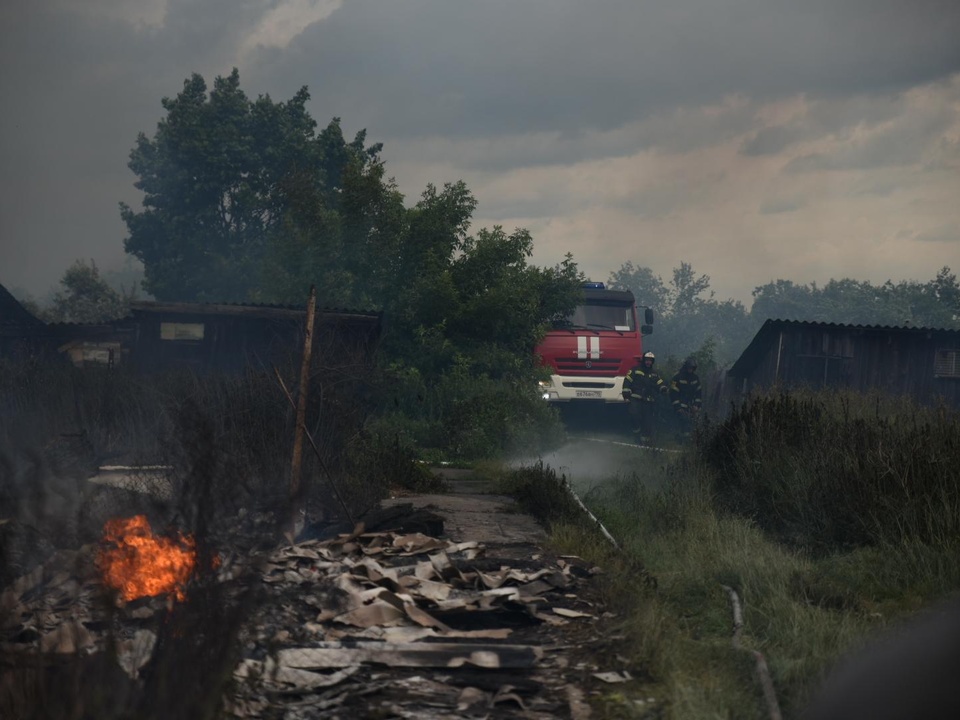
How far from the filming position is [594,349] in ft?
83.2

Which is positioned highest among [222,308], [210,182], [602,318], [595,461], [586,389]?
[210,182]

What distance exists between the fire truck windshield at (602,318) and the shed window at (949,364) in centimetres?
847

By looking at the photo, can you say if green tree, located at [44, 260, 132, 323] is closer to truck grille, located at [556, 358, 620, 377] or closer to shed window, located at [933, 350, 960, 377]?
truck grille, located at [556, 358, 620, 377]

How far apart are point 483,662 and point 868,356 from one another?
76.1ft

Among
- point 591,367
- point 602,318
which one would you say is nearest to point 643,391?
point 591,367

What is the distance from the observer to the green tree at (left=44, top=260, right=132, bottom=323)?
204 feet

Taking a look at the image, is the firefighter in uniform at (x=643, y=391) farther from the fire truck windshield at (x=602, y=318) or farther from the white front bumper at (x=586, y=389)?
the fire truck windshield at (x=602, y=318)

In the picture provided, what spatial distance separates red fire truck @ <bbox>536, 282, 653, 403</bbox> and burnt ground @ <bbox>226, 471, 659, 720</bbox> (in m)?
16.6

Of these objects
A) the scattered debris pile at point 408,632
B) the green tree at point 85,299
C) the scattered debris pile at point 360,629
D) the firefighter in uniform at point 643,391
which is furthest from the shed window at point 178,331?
the green tree at point 85,299

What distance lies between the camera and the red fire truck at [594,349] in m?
25.2

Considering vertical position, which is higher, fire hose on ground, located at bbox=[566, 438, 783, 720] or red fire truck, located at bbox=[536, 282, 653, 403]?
red fire truck, located at bbox=[536, 282, 653, 403]

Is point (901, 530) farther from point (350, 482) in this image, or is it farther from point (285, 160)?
point (285, 160)

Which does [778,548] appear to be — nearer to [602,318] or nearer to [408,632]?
Result: [408,632]

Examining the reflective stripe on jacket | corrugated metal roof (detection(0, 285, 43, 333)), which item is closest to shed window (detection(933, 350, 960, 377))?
the reflective stripe on jacket
